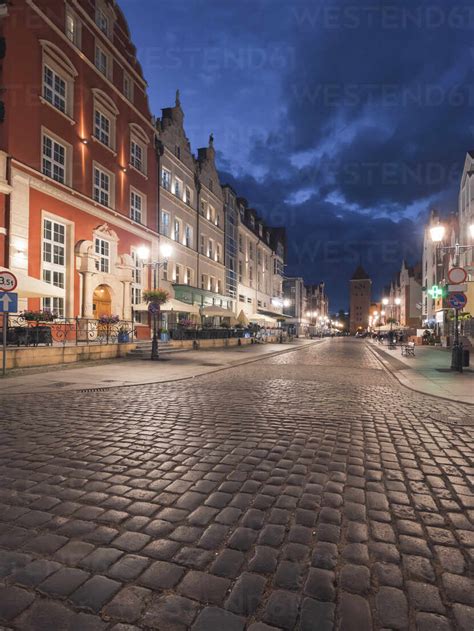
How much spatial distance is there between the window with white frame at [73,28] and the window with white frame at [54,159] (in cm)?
Result: 620

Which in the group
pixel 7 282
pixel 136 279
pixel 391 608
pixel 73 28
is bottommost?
pixel 391 608

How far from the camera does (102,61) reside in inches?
963

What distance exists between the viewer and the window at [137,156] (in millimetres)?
27384

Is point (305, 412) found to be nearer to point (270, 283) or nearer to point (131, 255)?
point (131, 255)

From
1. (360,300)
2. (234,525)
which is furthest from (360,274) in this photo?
(234,525)

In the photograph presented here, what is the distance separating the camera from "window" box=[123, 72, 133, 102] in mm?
26844

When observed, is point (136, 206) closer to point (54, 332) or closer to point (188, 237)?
point (188, 237)

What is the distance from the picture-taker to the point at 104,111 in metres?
24.1

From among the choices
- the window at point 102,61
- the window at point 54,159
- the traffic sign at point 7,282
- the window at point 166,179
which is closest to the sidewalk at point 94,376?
the traffic sign at point 7,282

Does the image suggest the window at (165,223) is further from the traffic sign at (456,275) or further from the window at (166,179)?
the traffic sign at (456,275)

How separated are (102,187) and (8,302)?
601 inches

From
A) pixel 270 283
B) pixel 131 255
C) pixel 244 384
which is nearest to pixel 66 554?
pixel 244 384

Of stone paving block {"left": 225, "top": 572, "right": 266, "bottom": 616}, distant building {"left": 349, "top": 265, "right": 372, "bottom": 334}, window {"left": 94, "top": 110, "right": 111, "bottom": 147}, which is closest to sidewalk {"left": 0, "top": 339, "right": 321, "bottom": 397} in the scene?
stone paving block {"left": 225, "top": 572, "right": 266, "bottom": 616}

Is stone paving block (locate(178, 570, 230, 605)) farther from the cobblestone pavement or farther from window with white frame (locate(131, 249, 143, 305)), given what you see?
window with white frame (locate(131, 249, 143, 305))
